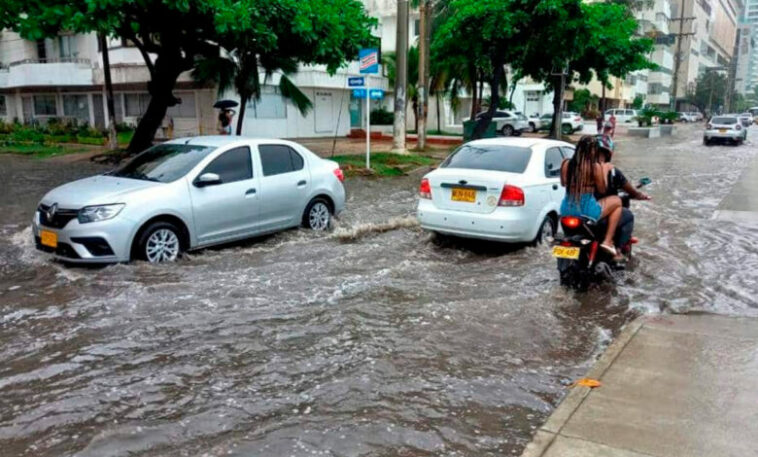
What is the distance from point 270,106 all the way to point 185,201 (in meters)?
24.4

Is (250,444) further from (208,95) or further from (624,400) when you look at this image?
(208,95)

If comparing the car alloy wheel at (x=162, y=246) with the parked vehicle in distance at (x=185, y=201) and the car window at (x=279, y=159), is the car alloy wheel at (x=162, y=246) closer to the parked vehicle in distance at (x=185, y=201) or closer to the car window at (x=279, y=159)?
the parked vehicle in distance at (x=185, y=201)

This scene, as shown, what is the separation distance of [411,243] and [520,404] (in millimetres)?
5176

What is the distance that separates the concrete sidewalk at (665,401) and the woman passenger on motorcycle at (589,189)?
56.4 inches

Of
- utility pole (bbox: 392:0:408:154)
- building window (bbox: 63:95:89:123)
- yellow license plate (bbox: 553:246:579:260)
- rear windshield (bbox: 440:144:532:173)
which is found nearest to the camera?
yellow license plate (bbox: 553:246:579:260)

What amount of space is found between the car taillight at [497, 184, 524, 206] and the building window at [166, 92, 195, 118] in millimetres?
24774

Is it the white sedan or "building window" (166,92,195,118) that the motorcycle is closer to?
the white sedan

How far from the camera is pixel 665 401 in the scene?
4.29 metres

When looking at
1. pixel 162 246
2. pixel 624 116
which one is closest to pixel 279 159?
pixel 162 246

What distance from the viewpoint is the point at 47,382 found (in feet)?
15.6

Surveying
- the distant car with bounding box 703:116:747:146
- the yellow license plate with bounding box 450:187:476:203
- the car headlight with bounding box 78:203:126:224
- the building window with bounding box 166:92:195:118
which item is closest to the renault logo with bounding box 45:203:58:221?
the car headlight with bounding box 78:203:126:224

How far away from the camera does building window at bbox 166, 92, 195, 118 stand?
99.7 feet

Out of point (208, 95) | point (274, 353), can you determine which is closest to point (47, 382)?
point (274, 353)

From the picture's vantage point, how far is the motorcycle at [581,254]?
6.73 metres
